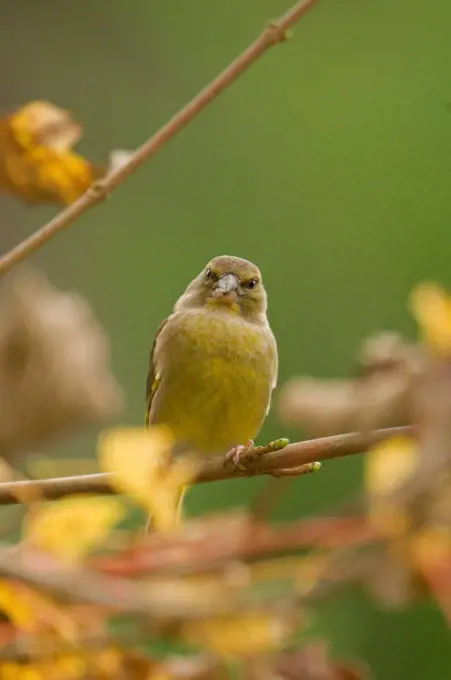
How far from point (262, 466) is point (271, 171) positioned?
285 cm

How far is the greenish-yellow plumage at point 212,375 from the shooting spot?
1620 millimetres

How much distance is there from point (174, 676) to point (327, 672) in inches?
2.2

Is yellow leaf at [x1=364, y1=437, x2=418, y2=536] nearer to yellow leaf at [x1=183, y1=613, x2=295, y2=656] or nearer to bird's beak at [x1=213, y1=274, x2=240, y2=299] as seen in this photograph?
yellow leaf at [x1=183, y1=613, x2=295, y2=656]

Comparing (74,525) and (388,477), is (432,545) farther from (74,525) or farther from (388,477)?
(74,525)

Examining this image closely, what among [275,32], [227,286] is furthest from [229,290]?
[275,32]

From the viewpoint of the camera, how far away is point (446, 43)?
337cm

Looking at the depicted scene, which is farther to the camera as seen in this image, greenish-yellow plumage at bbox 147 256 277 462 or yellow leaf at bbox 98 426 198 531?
greenish-yellow plumage at bbox 147 256 277 462

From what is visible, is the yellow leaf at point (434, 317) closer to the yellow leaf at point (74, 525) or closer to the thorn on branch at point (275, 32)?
the yellow leaf at point (74, 525)

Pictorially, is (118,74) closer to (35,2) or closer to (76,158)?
(35,2)

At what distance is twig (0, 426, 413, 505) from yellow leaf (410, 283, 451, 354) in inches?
4.4

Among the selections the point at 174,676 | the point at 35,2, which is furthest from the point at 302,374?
the point at 174,676

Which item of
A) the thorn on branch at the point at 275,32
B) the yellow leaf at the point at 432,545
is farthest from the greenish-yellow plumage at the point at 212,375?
the yellow leaf at the point at 432,545

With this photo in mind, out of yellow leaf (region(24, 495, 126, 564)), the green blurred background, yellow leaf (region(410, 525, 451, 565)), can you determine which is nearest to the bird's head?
the green blurred background

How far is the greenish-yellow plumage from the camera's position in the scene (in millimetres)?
1620
